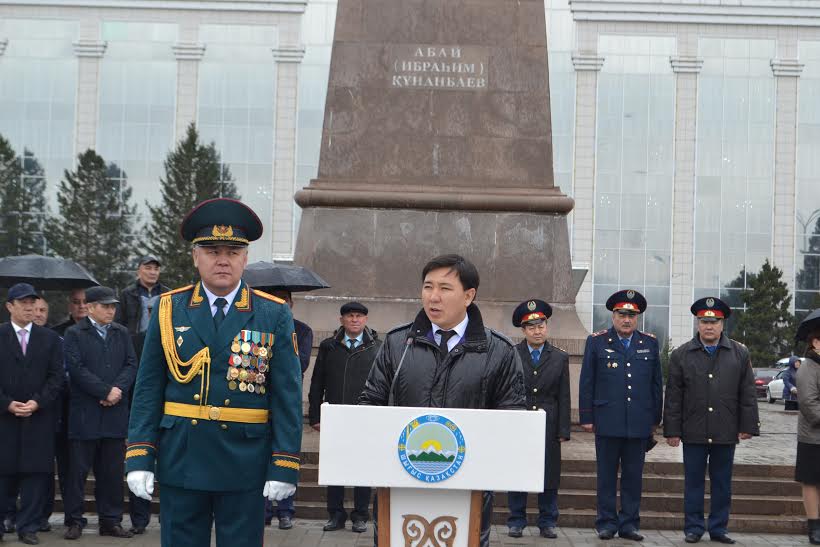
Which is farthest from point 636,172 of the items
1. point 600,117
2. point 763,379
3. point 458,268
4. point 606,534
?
point 458,268

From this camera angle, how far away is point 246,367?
17.0 ft

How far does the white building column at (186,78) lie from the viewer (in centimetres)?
5619

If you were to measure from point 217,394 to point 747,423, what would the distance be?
18.4ft

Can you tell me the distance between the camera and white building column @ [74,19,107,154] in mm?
56406

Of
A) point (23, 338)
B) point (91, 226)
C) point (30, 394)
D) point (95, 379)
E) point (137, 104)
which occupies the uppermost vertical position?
point (137, 104)

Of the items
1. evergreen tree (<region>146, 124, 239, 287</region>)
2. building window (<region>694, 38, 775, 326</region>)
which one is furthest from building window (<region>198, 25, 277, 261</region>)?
building window (<region>694, 38, 775, 326</region>)

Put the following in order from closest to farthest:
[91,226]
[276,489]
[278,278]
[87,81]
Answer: [276,489] < [278,278] < [91,226] < [87,81]

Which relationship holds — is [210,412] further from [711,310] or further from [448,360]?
[711,310]

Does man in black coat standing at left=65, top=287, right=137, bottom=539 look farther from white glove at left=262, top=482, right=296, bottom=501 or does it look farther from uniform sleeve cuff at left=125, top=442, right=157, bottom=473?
white glove at left=262, top=482, right=296, bottom=501

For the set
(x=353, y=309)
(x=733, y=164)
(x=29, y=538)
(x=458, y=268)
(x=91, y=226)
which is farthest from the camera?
(x=733, y=164)

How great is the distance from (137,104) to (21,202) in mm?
7613

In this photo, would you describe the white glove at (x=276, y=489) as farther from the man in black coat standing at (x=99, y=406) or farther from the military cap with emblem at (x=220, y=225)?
the man in black coat standing at (x=99, y=406)

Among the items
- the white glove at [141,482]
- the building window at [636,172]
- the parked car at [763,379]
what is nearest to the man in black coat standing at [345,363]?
the white glove at [141,482]

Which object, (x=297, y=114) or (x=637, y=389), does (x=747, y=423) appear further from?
(x=297, y=114)
